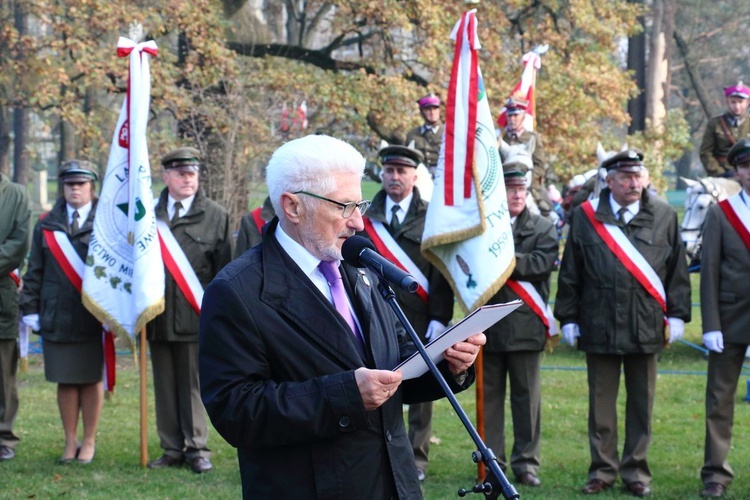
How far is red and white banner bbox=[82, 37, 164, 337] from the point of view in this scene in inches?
333

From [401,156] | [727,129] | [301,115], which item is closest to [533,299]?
[401,156]

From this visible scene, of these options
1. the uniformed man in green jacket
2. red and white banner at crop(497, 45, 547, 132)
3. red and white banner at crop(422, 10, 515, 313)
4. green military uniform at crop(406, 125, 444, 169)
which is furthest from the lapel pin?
the uniformed man in green jacket

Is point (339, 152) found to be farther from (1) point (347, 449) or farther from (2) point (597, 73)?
(2) point (597, 73)

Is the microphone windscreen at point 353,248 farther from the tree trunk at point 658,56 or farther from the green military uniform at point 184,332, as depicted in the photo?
the tree trunk at point 658,56

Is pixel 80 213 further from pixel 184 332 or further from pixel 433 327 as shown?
pixel 433 327

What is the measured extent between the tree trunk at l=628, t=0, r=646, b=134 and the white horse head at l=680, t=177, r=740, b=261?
13.7 metres

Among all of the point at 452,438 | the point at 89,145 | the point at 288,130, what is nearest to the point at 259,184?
the point at 288,130

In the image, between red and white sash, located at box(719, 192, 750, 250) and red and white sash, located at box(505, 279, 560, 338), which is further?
red and white sash, located at box(505, 279, 560, 338)

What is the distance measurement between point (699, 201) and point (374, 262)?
38.3 feet

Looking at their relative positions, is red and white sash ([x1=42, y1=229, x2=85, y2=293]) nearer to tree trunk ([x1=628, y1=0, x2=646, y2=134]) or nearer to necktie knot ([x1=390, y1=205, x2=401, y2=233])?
necktie knot ([x1=390, y1=205, x2=401, y2=233])

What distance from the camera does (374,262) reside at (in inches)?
139

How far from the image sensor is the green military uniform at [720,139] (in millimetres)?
13492

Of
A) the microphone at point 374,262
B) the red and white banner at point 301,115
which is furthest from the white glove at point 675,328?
the red and white banner at point 301,115

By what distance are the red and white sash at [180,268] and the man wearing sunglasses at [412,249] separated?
1.45m
